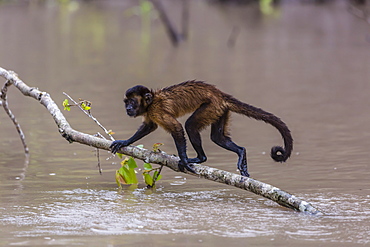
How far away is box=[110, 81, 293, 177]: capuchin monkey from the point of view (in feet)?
20.5

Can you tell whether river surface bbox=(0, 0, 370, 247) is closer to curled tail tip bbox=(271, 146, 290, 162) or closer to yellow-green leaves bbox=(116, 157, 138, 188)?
yellow-green leaves bbox=(116, 157, 138, 188)

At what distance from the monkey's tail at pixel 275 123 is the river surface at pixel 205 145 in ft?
1.37

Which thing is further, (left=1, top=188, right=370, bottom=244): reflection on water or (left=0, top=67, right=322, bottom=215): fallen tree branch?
(left=0, top=67, right=322, bottom=215): fallen tree branch

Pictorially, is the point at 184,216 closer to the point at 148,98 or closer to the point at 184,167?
the point at 184,167

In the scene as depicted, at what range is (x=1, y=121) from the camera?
1068cm

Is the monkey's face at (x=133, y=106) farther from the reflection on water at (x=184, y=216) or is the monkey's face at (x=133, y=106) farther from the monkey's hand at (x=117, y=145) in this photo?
the reflection on water at (x=184, y=216)

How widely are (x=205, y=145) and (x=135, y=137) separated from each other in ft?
8.04

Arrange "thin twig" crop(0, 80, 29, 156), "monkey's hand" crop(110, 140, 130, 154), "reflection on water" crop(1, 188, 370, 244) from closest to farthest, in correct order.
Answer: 1. "reflection on water" crop(1, 188, 370, 244)
2. "monkey's hand" crop(110, 140, 130, 154)
3. "thin twig" crop(0, 80, 29, 156)

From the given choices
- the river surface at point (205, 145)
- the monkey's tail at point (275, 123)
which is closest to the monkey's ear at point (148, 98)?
the monkey's tail at point (275, 123)

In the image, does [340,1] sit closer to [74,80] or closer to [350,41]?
[350,41]

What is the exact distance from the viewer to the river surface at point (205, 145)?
5.07 m

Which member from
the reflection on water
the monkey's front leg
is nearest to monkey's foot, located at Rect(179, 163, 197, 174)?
the reflection on water

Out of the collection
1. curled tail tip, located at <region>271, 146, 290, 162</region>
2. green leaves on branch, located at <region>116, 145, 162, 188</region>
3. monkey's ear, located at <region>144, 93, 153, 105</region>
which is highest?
monkey's ear, located at <region>144, 93, 153, 105</region>

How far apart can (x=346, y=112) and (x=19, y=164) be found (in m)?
5.46
